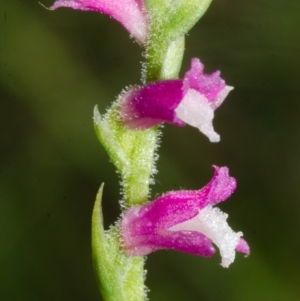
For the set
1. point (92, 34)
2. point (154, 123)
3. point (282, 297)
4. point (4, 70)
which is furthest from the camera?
point (92, 34)

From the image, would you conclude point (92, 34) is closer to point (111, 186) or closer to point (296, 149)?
point (111, 186)

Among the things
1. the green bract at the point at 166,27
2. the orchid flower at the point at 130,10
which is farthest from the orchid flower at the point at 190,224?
the orchid flower at the point at 130,10

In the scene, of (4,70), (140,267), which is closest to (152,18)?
(140,267)

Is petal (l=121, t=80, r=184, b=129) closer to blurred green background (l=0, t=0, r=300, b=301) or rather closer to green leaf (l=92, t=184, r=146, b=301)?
green leaf (l=92, t=184, r=146, b=301)

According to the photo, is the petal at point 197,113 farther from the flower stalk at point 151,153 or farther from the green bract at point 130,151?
the green bract at point 130,151

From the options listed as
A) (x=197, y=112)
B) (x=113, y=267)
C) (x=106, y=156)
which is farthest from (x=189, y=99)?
(x=106, y=156)

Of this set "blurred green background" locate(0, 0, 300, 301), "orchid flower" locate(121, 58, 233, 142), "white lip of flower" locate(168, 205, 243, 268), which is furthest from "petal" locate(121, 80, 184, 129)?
"blurred green background" locate(0, 0, 300, 301)

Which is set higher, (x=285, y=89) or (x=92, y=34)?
(x=285, y=89)
